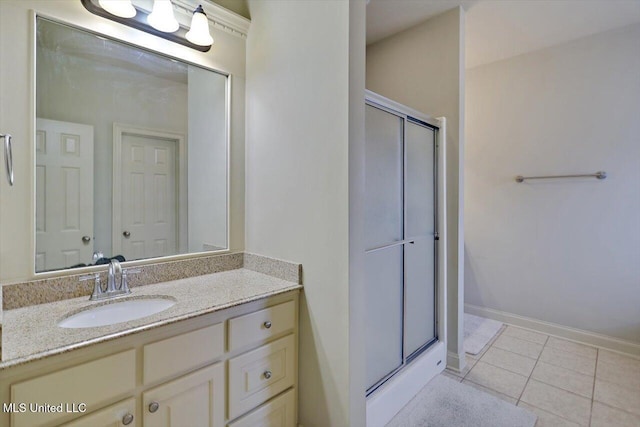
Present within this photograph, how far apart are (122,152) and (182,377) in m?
1.11

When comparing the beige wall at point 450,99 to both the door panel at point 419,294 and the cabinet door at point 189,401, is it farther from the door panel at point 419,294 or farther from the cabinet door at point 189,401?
the cabinet door at point 189,401

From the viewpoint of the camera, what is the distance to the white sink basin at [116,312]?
3.97 ft

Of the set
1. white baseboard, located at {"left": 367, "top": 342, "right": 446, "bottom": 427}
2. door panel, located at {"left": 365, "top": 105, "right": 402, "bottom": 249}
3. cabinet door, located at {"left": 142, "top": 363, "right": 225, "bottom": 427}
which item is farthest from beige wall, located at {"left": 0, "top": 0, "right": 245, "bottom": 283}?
white baseboard, located at {"left": 367, "top": 342, "right": 446, "bottom": 427}

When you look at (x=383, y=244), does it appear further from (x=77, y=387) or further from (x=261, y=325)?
(x=77, y=387)

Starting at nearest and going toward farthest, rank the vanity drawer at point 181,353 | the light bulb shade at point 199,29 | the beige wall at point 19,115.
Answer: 1. the vanity drawer at point 181,353
2. the beige wall at point 19,115
3. the light bulb shade at point 199,29

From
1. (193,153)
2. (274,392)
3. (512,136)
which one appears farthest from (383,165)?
(512,136)

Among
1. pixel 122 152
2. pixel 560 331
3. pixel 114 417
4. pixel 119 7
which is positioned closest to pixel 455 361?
pixel 560 331

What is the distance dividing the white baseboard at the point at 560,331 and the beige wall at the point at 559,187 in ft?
0.13

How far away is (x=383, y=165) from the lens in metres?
1.80

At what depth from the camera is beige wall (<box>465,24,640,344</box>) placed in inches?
99.4

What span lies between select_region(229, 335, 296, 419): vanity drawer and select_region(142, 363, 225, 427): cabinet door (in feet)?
0.19

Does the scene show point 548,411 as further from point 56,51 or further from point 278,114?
point 56,51

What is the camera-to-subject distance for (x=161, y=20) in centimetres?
151

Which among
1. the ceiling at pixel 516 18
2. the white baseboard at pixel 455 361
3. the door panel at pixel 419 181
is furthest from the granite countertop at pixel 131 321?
the ceiling at pixel 516 18
